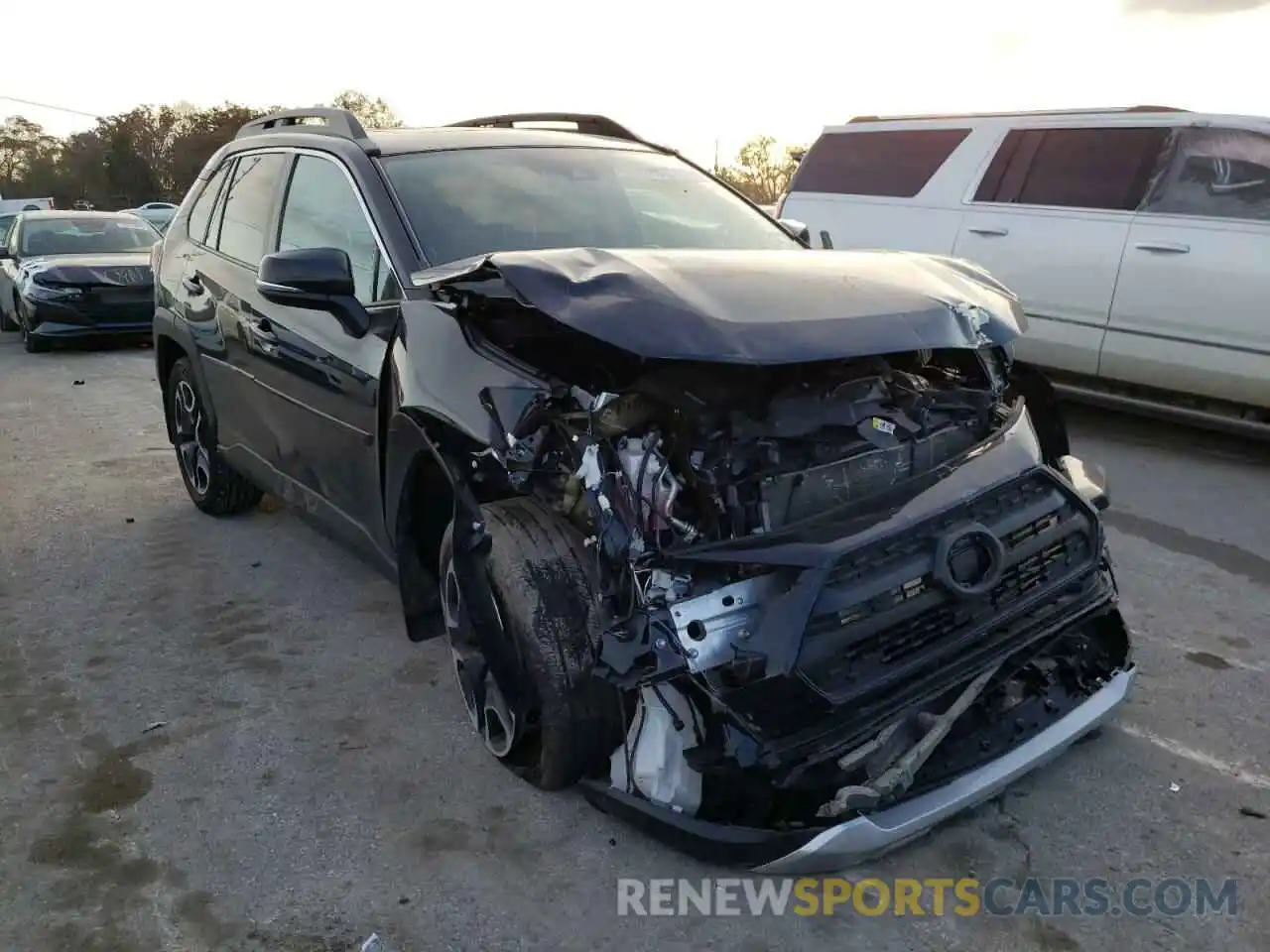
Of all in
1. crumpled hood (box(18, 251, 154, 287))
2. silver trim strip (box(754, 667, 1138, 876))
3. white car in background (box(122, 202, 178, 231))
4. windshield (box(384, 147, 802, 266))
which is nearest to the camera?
silver trim strip (box(754, 667, 1138, 876))

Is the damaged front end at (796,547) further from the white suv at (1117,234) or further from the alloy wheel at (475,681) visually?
the white suv at (1117,234)

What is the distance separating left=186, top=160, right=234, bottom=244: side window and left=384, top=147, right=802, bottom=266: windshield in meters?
1.75

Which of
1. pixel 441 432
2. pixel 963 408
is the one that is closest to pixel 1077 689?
pixel 963 408

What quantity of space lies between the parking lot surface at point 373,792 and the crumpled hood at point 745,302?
125 centimetres

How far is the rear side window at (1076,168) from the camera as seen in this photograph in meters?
6.33

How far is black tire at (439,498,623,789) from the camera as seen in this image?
2.65 m

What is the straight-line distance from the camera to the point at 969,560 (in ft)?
8.26

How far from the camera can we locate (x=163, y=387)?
5.81 m

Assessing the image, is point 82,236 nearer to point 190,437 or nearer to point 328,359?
point 190,437

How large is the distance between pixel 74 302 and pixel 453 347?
408 inches

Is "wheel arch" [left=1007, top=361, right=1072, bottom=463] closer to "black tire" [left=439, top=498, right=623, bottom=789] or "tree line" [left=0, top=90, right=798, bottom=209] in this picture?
"black tire" [left=439, top=498, right=623, bottom=789]

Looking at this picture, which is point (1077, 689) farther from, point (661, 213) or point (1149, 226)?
point (1149, 226)

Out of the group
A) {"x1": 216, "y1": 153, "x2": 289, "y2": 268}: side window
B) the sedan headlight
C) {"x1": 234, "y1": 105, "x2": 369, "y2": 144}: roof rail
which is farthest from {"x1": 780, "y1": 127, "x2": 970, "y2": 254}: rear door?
the sedan headlight

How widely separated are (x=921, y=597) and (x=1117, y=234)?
15.5ft
